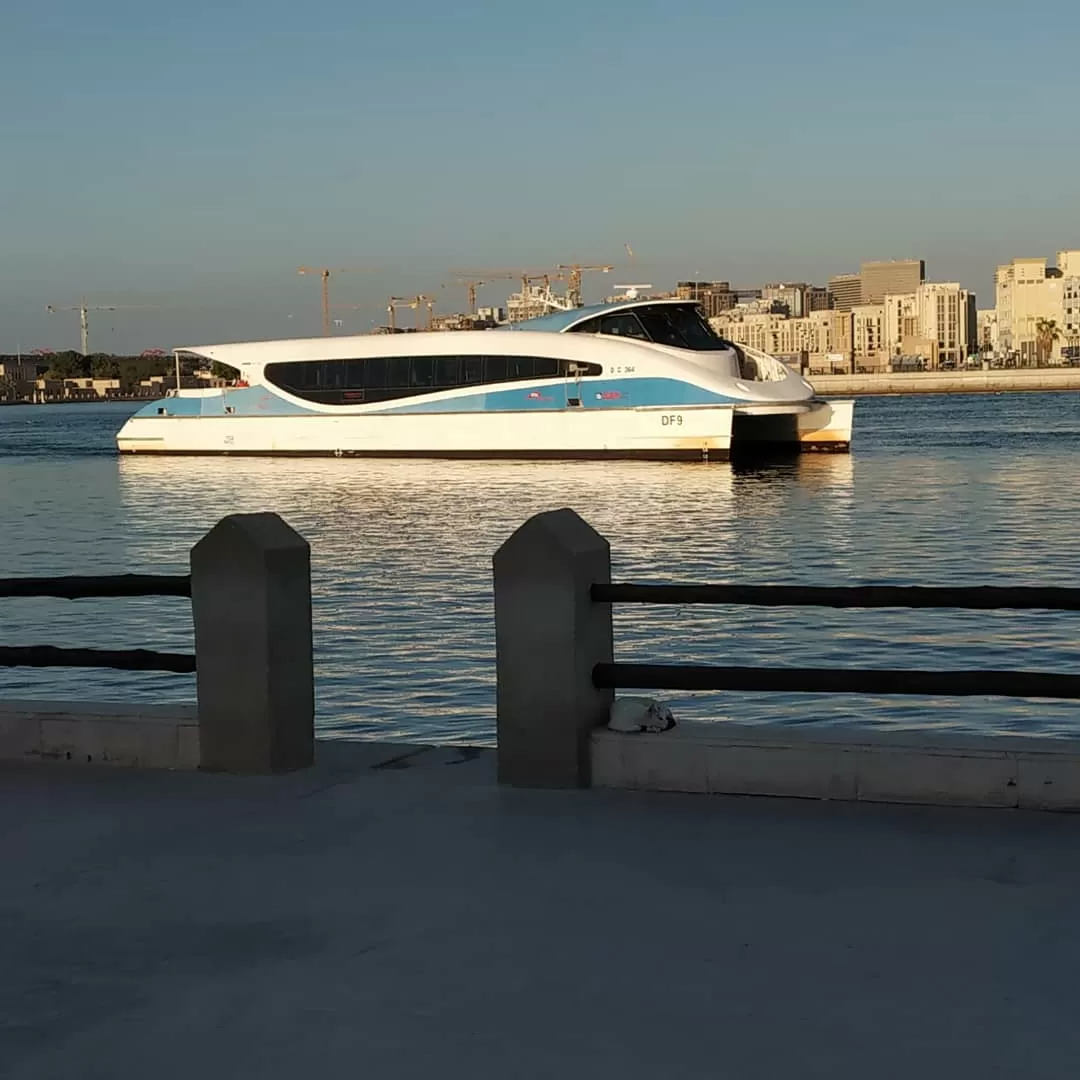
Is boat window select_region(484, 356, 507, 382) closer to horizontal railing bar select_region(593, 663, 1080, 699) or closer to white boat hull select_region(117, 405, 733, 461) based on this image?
white boat hull select_region(117, 405, 733, 461)

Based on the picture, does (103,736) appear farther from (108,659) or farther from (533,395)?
(533,395)

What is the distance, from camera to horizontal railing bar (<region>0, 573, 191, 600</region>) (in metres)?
7.91

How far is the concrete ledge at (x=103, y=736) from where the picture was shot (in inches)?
315

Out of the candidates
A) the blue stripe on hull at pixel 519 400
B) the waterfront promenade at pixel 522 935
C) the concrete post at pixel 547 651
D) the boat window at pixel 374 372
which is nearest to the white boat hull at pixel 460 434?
the blue stripe on hull at pixel 519 400

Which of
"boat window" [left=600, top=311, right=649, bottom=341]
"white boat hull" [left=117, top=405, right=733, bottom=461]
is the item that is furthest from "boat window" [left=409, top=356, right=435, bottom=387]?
"boat window" [left=600, top=311, right=649, bottom=341]

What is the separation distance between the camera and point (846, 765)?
275 inches

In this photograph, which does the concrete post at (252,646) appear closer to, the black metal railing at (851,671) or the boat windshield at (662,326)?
the black metal railing at (851,671)

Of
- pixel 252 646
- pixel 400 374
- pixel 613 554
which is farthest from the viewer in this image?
pixel 400 374

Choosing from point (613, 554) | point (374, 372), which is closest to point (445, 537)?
point (613, 554)

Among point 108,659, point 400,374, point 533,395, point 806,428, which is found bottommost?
point 806,428

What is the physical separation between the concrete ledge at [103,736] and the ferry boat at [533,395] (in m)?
44.3

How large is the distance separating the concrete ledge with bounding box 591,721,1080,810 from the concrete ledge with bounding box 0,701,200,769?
6.57 feet

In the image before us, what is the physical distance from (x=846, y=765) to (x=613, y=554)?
21179mm

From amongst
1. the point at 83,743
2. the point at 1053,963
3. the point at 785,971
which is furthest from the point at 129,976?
the point at 83,743
